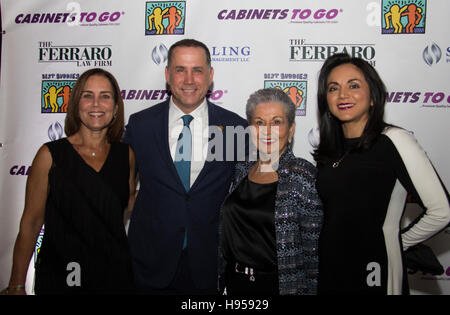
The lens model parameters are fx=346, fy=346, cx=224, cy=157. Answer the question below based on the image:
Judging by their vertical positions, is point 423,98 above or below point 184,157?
above

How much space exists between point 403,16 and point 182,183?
7.04 feet

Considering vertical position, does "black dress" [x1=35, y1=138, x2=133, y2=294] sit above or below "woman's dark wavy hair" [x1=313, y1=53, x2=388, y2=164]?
below

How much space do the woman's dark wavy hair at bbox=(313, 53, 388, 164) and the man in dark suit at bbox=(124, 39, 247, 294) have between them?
52cm

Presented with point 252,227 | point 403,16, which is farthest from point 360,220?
point 403,16

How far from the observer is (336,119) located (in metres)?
2.00

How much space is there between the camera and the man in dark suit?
1.90 m

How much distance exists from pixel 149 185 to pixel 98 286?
1.94ft

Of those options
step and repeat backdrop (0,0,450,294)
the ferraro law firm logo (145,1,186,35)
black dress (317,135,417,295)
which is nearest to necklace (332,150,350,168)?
black dress (317,135,417,295)

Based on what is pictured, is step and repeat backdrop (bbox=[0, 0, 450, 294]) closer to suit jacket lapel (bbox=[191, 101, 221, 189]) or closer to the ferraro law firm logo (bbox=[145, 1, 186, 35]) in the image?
the ferraro law firm logo (bbox=[145, 1, 186, 35])

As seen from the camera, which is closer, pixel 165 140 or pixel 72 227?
pixel 72 227

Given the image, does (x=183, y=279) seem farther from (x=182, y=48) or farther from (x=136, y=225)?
(x=182, y=48)

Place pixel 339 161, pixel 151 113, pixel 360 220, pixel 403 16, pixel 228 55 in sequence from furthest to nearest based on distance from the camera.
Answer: pixel 228 55, pixel 403 16, pixel 151 113, pixel 339 161, pixel 360 220

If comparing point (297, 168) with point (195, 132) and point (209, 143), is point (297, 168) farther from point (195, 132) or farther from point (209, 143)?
point (195, 132)
